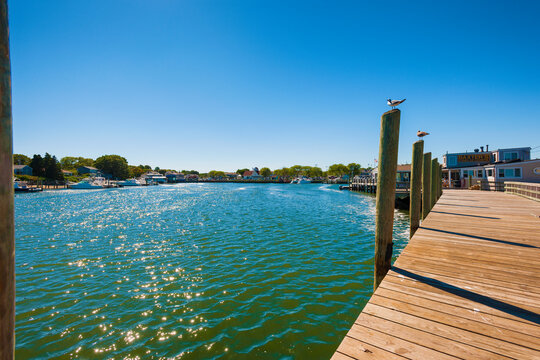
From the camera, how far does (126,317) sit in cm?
543

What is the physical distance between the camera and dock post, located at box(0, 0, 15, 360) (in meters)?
1.41

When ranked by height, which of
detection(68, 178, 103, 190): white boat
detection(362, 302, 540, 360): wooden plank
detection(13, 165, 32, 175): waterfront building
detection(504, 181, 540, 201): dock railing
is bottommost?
detection(68, 178, 103, 190): white boat

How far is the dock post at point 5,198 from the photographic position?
1.41 metres

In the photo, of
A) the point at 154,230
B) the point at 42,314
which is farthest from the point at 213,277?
the point at 154,230

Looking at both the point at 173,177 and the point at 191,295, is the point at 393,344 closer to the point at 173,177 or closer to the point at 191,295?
the point at 191,295

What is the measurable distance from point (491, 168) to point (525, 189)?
15.2 meters

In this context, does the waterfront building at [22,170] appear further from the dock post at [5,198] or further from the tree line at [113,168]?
the dock post at [5,198]

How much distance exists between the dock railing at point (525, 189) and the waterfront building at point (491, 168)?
198 inches

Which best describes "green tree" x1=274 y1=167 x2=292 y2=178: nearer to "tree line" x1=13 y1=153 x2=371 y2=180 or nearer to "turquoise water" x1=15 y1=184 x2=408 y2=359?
"tree line" x1=13 y1=153 x2=371 y2=180

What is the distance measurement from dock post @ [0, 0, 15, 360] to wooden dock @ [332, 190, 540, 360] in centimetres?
256

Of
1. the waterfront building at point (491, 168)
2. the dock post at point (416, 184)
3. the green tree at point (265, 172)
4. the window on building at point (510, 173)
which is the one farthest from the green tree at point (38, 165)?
the window on building at point (510, 173)

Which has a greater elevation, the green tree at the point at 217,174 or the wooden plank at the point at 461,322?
the green tree at the point at 217,174

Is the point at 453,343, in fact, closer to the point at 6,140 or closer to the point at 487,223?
the point at 6,140

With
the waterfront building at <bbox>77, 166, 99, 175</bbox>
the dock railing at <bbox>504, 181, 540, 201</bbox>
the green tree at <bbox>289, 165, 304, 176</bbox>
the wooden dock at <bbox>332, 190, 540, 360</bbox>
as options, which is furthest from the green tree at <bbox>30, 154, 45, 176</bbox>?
the green tree at <bbox>289, 165, 304, 176</bbox>
